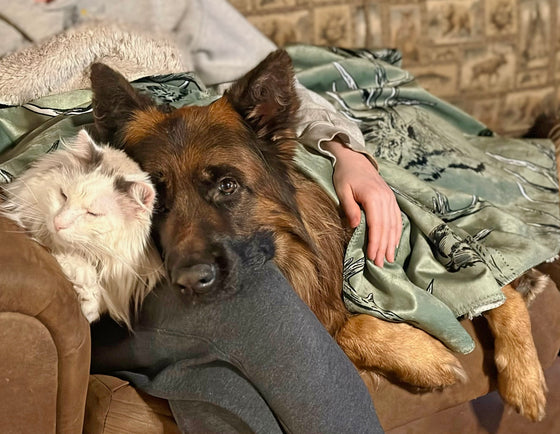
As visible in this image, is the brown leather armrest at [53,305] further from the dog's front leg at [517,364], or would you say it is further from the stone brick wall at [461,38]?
the stone brick wall at [461,38]

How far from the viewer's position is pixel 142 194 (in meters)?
1.26

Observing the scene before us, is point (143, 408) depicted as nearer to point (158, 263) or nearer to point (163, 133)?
point (158, 263)


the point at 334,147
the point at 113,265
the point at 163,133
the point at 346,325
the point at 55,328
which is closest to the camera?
the point at 55,328

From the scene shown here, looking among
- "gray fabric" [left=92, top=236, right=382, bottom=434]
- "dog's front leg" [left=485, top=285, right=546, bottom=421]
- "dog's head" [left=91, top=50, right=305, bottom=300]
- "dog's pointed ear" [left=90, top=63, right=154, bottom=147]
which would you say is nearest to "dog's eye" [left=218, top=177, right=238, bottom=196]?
"dog's head" [left=91, top=50, right=305, bottom=300]

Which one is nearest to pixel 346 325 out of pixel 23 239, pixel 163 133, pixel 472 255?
pixel 472 255

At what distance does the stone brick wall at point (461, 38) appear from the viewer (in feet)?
8.05

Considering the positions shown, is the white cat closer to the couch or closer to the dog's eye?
the couch

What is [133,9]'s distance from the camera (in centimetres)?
181

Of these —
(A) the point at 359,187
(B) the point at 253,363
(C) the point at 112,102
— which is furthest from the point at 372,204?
(C) the point at 112,102

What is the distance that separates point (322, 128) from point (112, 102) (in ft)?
1.85

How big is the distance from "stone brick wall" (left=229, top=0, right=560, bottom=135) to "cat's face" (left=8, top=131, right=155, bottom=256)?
1262 mm

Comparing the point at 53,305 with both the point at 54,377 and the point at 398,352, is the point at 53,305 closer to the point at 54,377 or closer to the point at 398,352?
the point at 54,377

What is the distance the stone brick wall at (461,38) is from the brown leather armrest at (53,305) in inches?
58.0

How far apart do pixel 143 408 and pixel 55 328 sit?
301 millimetres
